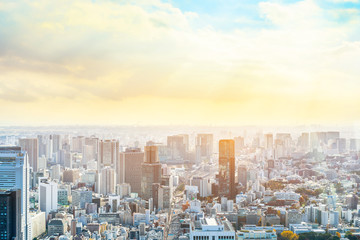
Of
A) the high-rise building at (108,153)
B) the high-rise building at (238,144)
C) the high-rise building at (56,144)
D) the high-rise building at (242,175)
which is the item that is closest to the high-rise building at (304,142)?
the high-rise building at (238,144)

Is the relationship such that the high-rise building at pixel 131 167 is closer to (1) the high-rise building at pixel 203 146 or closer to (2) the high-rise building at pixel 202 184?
(2) the high-rise building at pixel 202 184

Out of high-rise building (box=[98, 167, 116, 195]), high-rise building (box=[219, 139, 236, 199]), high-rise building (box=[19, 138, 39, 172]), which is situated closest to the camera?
high-rise building (box=[19, 138, 39, 172])

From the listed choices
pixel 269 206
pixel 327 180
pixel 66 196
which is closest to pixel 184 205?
pixel 269 206

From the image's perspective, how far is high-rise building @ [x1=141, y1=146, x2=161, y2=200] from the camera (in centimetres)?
866

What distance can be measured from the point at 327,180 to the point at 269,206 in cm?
193

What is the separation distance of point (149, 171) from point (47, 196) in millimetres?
2683

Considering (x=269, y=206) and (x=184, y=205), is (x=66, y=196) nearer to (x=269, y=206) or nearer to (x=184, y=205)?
(x=184, y=205)

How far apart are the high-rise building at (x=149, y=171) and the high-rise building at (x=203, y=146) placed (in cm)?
124

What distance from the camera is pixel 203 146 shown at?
10.9 meters

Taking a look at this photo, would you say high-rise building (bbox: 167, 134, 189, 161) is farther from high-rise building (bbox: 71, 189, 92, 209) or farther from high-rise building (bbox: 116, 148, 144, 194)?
high-rise building (bbox: 71, 189, 92, 209)

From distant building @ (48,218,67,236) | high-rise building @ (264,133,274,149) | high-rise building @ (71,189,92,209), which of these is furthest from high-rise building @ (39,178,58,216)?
high-rise building @ (264,133,274,149)

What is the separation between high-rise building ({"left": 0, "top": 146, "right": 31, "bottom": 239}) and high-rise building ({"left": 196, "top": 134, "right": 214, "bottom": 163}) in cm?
504

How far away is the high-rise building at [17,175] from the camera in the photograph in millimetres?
5258

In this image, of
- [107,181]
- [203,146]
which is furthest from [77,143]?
[203,146]
